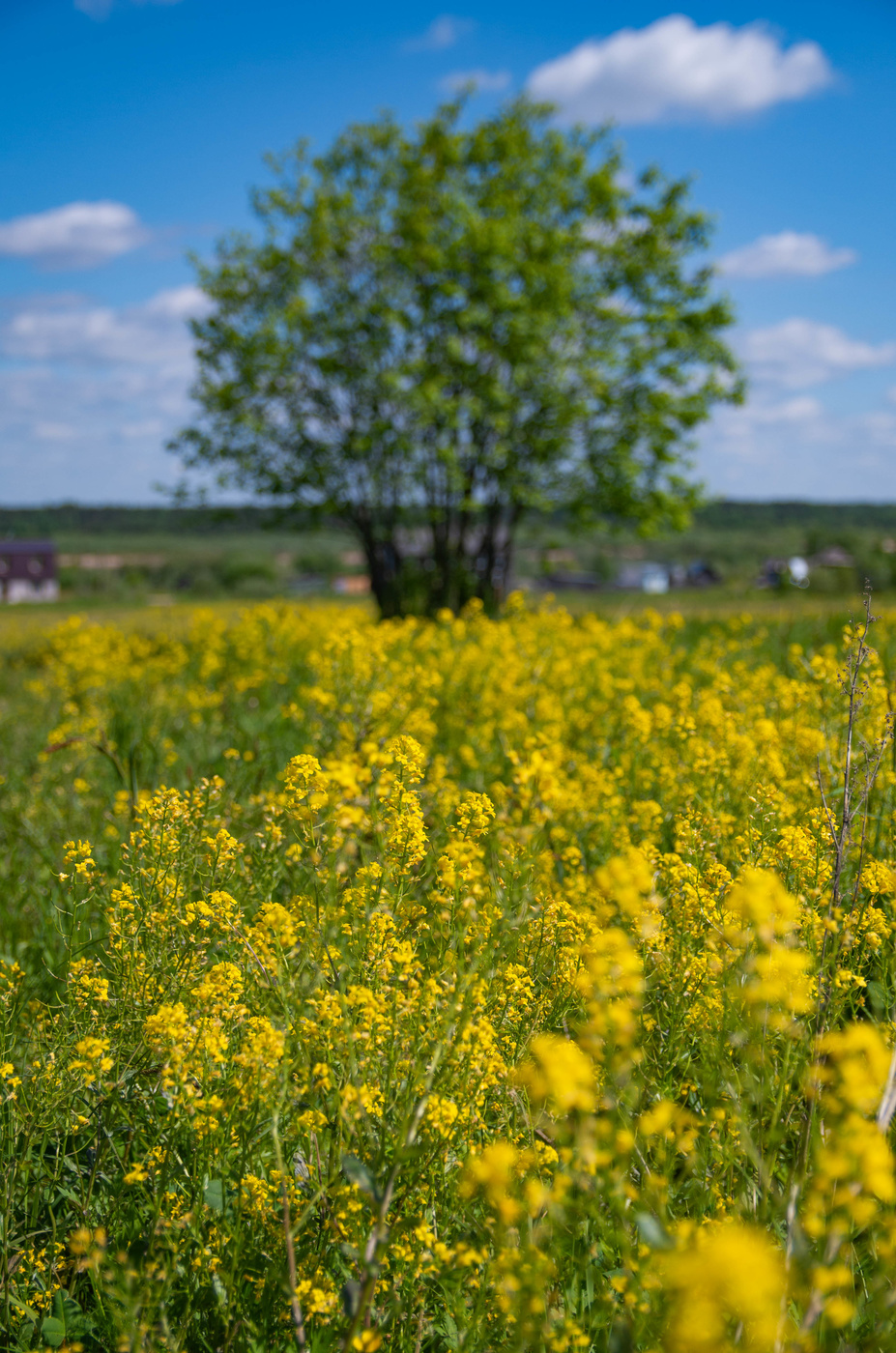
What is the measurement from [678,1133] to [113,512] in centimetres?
13363

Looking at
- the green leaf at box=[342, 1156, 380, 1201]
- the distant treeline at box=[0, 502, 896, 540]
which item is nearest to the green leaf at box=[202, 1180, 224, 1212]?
the green leaf at box=[342, 1156, 380, 1201]

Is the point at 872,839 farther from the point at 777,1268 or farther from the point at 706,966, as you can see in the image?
the point at 777,1268

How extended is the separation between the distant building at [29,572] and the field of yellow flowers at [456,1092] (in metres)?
52.1

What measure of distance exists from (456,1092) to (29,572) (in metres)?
63.2

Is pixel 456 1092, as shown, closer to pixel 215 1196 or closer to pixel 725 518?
pixel 215 1196

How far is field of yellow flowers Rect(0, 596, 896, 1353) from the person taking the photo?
4.32 ft

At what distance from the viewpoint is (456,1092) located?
6.24 feet

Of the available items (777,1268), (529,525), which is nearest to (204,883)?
(777,1268)

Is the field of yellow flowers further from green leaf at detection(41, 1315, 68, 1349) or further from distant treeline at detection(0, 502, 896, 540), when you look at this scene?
distant treeline at detection(0, 502, 896, 540)

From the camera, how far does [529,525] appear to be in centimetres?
2042

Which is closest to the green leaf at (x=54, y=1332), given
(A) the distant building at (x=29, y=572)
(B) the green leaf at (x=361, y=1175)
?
(B) the green leaf at (x=361, y=1175)

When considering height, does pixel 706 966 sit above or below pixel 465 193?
below

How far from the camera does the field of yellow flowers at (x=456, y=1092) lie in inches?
51.9

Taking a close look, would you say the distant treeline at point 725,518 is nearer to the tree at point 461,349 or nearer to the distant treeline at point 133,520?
the distant treeline at point 133,520
